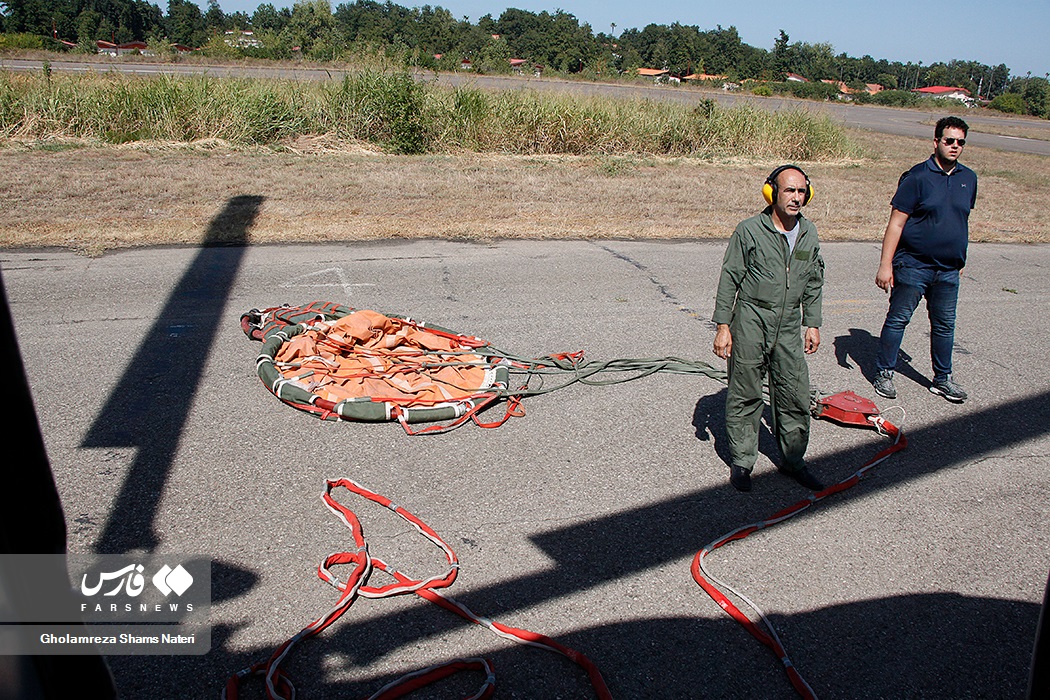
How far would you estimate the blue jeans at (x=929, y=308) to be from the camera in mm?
6340

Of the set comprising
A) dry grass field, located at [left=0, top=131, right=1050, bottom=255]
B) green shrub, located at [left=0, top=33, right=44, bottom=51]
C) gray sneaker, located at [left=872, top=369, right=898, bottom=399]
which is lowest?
gray sneaker, located at [left=872, top=369, right=898, bottom=399]

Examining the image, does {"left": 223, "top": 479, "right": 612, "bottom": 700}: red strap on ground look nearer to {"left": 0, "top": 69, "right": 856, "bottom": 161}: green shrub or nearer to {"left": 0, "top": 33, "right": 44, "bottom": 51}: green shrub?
{"left": 0, "top": 69, "right": 856, "bottom": 161}: green shrub

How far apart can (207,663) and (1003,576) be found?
4.00 meters

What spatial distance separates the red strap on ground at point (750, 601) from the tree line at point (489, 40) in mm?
27156

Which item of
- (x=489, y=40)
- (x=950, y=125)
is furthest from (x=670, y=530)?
(x=489, y=40)

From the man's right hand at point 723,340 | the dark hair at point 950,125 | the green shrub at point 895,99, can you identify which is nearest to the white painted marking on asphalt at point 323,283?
the man's right hand at point 723,340

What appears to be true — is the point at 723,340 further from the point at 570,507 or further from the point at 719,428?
the point at 570,507

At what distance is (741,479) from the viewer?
4.86 m

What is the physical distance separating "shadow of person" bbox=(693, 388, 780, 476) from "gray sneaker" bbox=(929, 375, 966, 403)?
158 cm

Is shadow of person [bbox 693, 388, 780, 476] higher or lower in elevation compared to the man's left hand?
lower

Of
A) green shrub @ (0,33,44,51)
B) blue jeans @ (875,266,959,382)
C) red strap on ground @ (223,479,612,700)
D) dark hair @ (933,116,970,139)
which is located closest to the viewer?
red strap on ground @ (223,479,612,700)

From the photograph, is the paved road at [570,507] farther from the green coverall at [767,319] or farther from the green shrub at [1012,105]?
the green shrub at [1012,105]

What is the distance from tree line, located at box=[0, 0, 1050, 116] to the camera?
48469 millimetres

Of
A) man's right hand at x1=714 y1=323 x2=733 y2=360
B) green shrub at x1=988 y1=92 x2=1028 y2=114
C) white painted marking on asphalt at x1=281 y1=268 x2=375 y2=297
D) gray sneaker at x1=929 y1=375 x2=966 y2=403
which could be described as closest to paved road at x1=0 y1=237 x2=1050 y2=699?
gray sneaker at x1=929 y1=375 x2=966 y2=403
